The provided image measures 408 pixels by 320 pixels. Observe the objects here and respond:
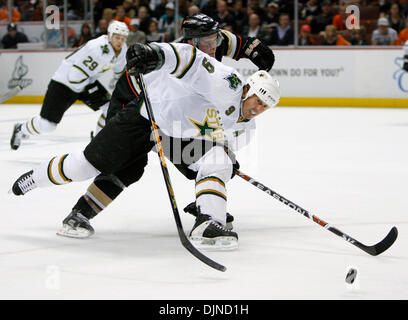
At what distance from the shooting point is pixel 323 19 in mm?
10219

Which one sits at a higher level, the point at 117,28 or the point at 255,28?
the point at 117,28

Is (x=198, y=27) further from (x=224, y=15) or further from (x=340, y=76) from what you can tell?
(x=224, y=15)

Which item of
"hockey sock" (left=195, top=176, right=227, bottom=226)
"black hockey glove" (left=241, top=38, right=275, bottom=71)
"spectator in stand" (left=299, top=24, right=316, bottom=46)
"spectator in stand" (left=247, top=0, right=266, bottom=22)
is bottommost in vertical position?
"spectator in stand" (left=299, top=24, right=316, bottom=46)

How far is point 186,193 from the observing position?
430 cm

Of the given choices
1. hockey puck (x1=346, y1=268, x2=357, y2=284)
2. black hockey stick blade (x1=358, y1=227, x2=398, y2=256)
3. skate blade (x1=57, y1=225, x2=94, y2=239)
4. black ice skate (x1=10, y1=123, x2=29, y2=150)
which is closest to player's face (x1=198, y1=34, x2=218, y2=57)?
skate blade (x1=57, y1=225, x2=94, y2=239)

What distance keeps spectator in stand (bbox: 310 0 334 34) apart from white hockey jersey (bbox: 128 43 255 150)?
725 centimetres

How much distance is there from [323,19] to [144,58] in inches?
306

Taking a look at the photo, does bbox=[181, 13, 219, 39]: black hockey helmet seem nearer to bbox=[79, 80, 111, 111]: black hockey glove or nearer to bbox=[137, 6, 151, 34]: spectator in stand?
bbox=[79, 80, 111, 111]: black hockey glove

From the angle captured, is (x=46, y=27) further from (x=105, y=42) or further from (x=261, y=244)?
(x=261, y=244)

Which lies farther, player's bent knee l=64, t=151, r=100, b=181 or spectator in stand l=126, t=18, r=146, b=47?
spectator in stand l=126, t=18, r=146, b=47

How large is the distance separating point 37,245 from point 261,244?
35.8 inches

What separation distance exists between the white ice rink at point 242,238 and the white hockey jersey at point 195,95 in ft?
1.57

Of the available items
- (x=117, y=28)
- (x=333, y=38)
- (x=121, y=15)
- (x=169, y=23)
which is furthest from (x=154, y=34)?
(x=117, y=28)

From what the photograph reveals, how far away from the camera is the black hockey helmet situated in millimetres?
3664
